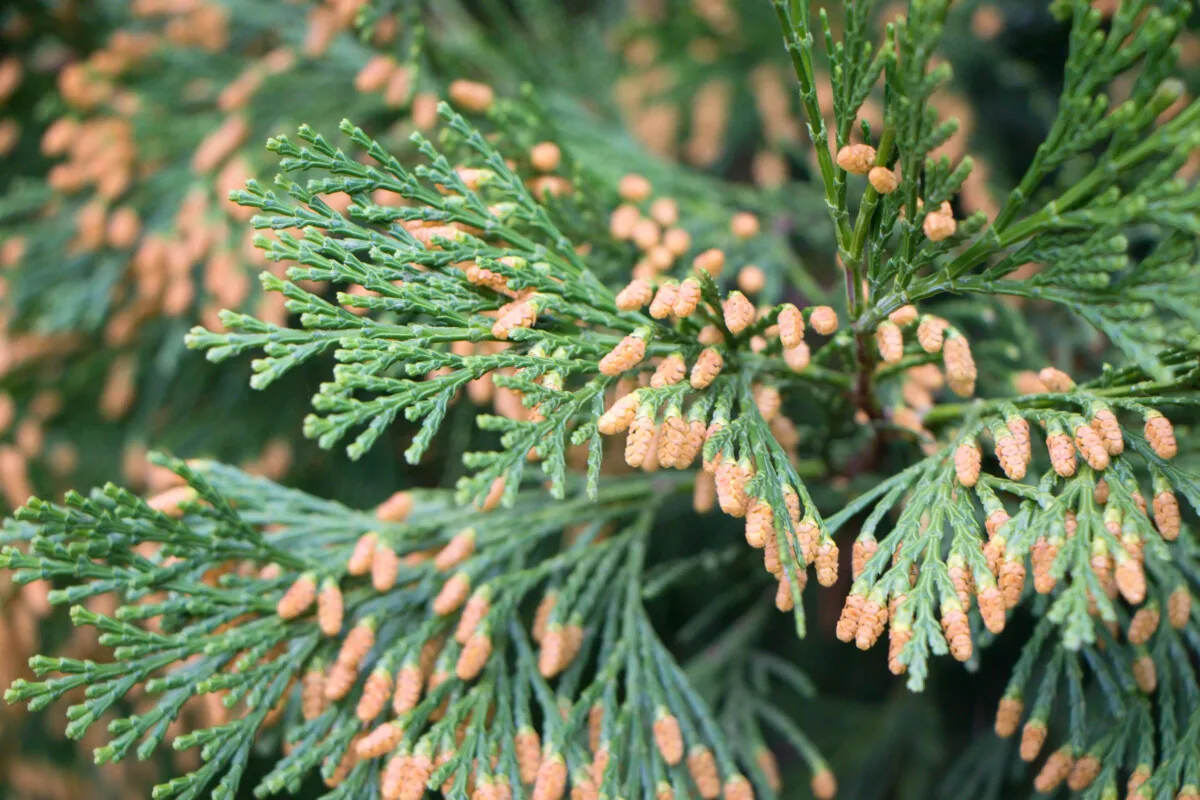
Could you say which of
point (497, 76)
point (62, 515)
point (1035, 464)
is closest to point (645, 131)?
point (497, 76)

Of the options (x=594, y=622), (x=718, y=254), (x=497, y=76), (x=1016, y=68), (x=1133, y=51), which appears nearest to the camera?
(x=1133, y=51)

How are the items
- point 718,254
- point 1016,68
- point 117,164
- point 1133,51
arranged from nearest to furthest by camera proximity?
point 1133,51 → point 718,254 → point 117,164 → point 1016,68

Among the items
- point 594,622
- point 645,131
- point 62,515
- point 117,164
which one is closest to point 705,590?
point 594,622

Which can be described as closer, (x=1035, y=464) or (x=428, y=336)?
(x=428, y=336)

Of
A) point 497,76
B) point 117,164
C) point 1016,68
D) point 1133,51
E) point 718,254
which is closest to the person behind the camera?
point 1133,51

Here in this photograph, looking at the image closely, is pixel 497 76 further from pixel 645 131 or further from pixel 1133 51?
pixel 1133 51

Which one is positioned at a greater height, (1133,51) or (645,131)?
(645,131)

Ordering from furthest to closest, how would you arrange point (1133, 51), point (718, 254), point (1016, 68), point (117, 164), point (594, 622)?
point (1016, 68)
point (117, 164)
point (594, 622)
point (718, 254)
point (1133, 51)

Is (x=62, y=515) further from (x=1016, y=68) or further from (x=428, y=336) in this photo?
(x=1016, y=68)

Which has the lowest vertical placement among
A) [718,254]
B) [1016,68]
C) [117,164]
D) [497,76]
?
[718,254]
